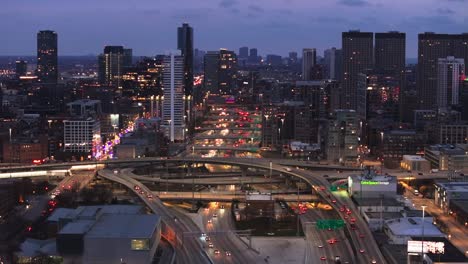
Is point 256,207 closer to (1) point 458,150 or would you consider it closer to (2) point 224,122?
(1) point 458,150

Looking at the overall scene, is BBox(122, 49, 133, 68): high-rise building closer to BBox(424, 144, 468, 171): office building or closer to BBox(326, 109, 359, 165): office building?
BBox(326, 109, 359, 165): office building

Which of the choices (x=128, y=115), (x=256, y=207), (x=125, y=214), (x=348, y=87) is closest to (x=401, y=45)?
(x=348, y=87)

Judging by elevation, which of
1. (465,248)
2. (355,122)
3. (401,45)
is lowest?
(465,248)

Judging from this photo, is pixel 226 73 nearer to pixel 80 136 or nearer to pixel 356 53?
pixel 356 53

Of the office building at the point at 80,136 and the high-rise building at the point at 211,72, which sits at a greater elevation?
the high-rise building at the point at 211,72

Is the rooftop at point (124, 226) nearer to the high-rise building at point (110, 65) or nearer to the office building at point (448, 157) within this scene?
the office building at point (448, 157)

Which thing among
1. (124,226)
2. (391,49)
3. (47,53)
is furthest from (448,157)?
(47,53)

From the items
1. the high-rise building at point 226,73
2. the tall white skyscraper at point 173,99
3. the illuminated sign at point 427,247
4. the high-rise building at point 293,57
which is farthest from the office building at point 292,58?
the illuminated sign at point 427,247
